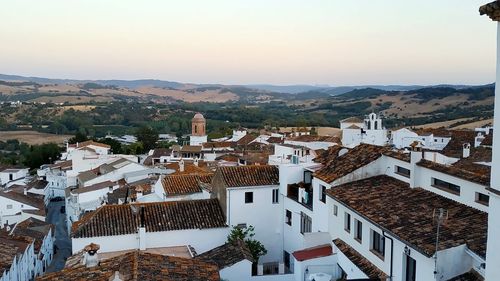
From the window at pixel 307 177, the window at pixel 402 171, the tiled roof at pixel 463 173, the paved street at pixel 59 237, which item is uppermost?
the tiled roof at pixel 463 173

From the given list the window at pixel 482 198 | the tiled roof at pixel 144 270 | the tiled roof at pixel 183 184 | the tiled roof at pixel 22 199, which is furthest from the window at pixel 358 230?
the tiled roof at pixel 22 199

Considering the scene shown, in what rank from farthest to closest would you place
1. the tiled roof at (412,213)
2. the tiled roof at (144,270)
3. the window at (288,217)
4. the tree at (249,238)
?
the window at (288,217)
the tree at (249,238)
the tiled roof at (144,270)
the tiled roof at (412,213)

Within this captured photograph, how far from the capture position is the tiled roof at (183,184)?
2914 cm

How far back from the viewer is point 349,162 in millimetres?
20594

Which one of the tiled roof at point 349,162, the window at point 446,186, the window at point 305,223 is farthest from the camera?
the window at point 305,223

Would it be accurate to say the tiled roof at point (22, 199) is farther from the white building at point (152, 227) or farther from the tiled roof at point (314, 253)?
the tiled roof at point (314, 253)

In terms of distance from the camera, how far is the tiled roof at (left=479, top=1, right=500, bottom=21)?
23.1 feet

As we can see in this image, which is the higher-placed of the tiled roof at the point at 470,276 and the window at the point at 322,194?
the tiled roof at the point at 470,276

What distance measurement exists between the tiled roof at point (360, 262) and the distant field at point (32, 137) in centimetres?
9629

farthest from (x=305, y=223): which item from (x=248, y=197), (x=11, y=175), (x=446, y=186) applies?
(x=11, y=175)

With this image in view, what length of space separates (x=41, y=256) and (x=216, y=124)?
10234 cm

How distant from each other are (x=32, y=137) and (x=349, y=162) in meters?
103

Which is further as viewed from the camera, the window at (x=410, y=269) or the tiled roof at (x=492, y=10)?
the window at (x=410, y=269)

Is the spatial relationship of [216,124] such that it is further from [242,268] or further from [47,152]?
[242,268]
